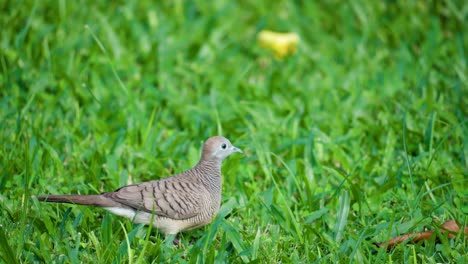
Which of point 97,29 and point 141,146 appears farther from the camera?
point 97,29

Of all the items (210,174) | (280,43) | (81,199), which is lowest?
(280,43)

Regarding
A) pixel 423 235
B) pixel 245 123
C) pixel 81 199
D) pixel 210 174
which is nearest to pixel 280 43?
pixel 245 123

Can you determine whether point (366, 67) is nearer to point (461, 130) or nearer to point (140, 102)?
point (461, 130)

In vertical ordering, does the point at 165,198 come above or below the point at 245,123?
above

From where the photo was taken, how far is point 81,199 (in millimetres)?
4020

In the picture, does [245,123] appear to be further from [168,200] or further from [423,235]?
[423,235]

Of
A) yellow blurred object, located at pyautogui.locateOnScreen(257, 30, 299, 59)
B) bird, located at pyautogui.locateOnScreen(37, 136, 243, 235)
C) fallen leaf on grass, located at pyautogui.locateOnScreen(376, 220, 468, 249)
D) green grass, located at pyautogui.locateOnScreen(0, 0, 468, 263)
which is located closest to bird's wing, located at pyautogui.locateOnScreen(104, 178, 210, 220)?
bird, located at pyautogui.locateOnScreen(37, 136, 243, 235)

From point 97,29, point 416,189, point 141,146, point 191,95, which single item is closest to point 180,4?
point 97,29

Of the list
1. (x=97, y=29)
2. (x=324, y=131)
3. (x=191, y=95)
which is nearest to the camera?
(x=324, y=131)

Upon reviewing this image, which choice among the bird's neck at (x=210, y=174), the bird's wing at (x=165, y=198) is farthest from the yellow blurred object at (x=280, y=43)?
the bird's wing at (x=165, y=198)

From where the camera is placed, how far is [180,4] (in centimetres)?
752

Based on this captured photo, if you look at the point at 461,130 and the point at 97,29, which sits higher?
the point at 97,29

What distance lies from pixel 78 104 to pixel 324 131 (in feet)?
6.69

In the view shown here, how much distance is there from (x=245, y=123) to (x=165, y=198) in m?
1.68
